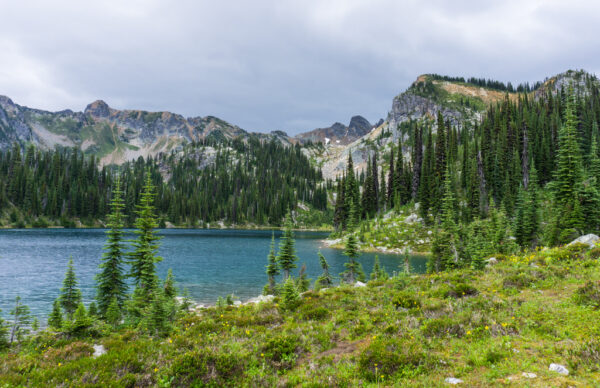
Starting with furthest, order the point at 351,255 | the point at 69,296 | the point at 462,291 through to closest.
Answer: the point at 351,255
the point at 69,296
the point at 462,291

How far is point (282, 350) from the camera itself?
9812mm

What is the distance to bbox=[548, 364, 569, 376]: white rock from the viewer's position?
6623 millimetres

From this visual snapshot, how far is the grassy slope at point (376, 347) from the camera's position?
745 cm

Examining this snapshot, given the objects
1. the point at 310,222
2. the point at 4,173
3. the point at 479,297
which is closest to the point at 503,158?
the point at 479,297

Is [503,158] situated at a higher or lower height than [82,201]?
higher

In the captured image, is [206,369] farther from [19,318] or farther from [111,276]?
[111,276]

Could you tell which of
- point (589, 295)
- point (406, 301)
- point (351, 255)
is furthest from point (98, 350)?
point (351, 255)

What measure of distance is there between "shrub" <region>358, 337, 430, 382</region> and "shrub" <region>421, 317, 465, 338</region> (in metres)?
1.52

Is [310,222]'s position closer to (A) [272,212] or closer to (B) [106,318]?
(A) [272,212]

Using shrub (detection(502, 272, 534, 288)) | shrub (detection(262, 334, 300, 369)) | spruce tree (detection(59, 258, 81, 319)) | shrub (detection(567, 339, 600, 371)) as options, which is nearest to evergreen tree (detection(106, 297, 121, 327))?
spruce tree (detection(59, 258, 81, 319))

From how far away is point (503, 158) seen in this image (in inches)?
2916

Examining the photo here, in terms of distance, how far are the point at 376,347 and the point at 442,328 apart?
3.21 metres

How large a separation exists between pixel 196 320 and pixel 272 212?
174078mm

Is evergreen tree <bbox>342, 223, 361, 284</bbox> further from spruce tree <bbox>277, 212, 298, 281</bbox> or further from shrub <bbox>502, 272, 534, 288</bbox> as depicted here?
shrub <bbox>502, 272, 534, 288</bbox>
